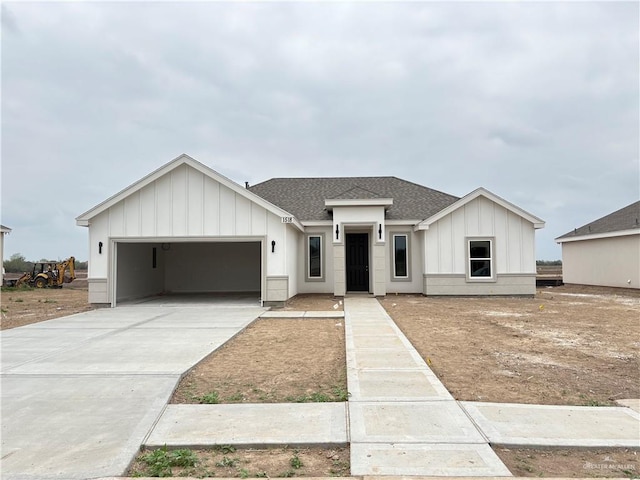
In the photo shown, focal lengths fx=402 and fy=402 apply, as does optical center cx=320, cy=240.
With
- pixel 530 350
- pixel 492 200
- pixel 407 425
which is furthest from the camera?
pixel 492 200

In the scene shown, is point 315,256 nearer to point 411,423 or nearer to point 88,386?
point 88,386

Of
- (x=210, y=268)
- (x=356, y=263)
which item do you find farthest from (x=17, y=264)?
(x=356, y=263)

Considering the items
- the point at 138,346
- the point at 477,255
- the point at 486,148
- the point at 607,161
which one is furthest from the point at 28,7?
the point at 607,161

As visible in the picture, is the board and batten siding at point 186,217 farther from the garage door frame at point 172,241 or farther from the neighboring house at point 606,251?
the neighboring house at point 606,251

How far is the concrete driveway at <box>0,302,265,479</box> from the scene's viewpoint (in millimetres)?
3361

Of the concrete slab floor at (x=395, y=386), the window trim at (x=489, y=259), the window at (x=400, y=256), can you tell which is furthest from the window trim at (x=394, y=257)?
the concrete slab floor at (x=395, y=386)

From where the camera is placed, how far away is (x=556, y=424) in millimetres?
3914

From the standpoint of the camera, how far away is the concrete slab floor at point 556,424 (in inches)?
139

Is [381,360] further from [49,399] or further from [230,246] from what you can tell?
[230,246]

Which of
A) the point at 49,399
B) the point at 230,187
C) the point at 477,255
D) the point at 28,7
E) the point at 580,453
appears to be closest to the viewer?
the point at 580,453

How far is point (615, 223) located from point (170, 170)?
23464mm

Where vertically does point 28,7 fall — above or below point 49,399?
above

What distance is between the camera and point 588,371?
5.84m

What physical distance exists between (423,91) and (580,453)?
692 inches
